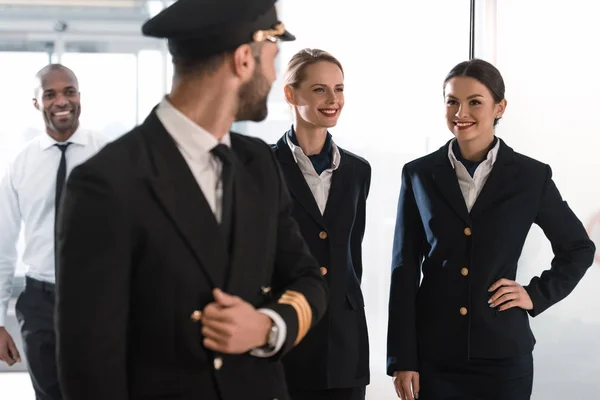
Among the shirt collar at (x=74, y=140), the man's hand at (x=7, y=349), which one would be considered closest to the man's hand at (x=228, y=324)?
the shirt collar at (x=74, y=140)

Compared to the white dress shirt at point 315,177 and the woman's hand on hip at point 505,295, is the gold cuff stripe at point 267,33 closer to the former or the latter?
the white dress shirt at point 315,177

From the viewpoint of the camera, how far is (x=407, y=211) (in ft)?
8.41

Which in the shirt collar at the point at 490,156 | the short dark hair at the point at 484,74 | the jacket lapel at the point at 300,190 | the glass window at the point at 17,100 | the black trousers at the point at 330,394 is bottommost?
the black trousers at the point at 330,394

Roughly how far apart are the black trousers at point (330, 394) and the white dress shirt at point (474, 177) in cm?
65

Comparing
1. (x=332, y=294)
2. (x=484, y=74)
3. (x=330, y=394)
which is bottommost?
(x=330, y=394)

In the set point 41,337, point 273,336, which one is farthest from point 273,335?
point 41,337

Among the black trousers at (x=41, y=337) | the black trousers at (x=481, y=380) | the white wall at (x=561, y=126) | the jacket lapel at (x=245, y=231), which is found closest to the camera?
the jacket lapel at (x=245, y=231)

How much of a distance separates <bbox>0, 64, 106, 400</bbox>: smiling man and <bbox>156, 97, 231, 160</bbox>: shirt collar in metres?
1.75

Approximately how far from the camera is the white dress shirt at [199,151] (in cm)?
137

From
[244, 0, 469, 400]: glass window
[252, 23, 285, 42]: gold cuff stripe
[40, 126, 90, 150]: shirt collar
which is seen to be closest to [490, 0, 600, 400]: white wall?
[244, 0, 469, 400]: glass window

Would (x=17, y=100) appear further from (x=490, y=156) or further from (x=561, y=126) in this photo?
(x=490, y=156)

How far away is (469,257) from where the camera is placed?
2424 mm

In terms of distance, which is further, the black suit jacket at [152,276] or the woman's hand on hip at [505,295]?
the woman's hand on hip at [505,295]

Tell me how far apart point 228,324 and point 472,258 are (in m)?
1.28
